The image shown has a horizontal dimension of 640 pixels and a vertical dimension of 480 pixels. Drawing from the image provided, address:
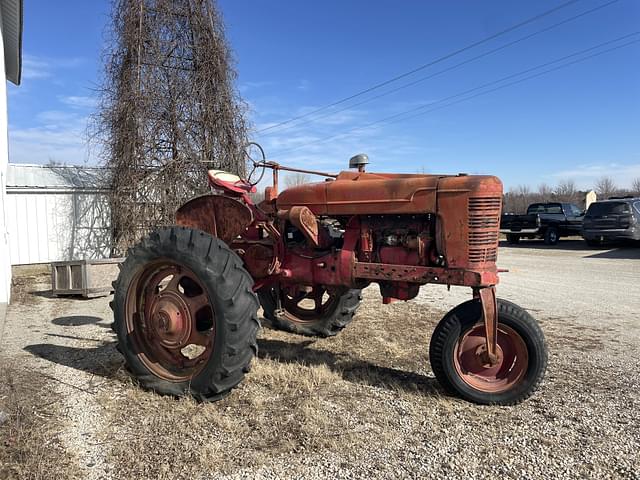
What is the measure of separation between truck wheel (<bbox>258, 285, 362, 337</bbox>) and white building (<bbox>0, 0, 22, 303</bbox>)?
4672 mm

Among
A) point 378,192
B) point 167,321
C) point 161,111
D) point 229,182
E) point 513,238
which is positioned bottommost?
point 513,238

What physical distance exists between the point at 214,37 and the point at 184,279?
9.67m

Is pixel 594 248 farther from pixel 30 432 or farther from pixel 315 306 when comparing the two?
pixel 30 432

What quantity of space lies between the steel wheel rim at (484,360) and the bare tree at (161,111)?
9274 mm

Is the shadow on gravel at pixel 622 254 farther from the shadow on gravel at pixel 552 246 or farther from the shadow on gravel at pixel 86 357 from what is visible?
the shadow on gravel at pixel 86 357

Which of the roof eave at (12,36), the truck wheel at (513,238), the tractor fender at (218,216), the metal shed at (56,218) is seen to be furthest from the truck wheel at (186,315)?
the truck wheel at (513,238)

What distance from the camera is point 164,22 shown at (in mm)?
11898

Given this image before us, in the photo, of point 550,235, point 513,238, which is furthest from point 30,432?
point 513,238


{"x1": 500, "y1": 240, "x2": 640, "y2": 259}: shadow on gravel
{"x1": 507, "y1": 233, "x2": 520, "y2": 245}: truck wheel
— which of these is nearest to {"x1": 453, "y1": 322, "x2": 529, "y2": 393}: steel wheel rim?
{"x1": 500, "y1": 240, "x2": 640, "y2": 259}: shadow on gravel

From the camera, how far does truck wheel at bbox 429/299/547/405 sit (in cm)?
349

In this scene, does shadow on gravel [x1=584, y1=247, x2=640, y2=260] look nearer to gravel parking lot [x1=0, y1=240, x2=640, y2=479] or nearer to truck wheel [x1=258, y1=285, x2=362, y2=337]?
gravel parking lot [x1=0, y1=240, x2=640, y2=479]

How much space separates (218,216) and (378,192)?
1384 millimetres

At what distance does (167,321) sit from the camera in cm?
379

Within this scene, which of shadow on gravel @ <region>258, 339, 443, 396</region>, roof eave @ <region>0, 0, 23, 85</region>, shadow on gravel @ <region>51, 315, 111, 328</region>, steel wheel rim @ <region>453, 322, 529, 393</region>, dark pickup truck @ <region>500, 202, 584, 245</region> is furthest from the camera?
dark pickup truck @ <region>500, 202, 584, 245</region>
